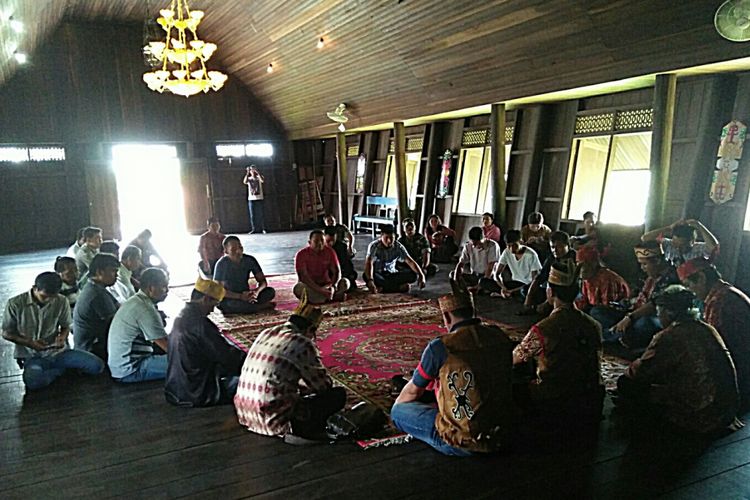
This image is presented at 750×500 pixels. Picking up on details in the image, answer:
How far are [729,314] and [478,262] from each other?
141 inches

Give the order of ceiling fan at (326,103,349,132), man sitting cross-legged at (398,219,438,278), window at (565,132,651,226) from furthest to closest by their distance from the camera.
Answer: ceiling fan at (326,103,349,132)
man sitting cross-legged at (398,219,438,278)
window at (565,132,651,226)

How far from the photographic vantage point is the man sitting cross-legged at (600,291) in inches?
187

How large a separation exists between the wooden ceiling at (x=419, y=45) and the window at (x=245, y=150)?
1372 mm

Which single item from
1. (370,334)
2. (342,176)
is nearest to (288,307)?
(370,334)

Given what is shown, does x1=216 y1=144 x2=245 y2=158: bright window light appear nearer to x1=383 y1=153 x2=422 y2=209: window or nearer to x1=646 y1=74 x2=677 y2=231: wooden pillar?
x1=383 y1=153 x2=422 y2=209: window

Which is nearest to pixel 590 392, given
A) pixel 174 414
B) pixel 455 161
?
pixel 174 414

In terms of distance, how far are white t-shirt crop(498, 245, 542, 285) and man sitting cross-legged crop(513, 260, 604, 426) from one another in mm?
3332

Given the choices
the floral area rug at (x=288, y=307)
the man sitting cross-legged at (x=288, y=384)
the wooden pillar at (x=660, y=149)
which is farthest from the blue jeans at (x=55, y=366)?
the wooden pillar at (x=660, y=149)

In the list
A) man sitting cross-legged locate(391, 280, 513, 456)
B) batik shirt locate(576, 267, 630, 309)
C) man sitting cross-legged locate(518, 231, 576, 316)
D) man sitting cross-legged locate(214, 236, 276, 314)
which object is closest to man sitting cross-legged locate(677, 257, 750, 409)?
batik shirt locate(576, 267, 630, 309)

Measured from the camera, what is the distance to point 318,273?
6.40m

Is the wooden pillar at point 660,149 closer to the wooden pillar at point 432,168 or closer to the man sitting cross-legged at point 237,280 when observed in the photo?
the man sitting cross-legged at point 237,280

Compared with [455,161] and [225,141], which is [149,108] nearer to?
[225,141]

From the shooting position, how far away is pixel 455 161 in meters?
10.7

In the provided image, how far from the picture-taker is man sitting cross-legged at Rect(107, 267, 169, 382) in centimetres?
380
